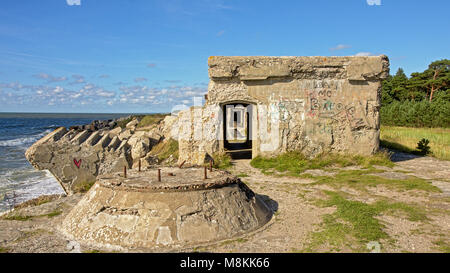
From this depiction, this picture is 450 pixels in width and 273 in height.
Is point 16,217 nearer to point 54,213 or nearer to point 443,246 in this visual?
point 54,213

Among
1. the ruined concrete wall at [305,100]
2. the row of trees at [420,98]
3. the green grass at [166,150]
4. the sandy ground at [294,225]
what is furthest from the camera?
the row of trees at [420,98]

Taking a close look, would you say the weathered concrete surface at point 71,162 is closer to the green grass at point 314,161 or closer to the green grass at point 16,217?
the green grass at point 16,217

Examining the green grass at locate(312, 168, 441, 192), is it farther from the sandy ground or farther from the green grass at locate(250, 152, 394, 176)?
the green grass at locate(250, 152, 394, 176)

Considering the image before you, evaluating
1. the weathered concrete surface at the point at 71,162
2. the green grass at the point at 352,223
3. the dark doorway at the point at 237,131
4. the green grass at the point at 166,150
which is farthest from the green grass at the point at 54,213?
the green grass at the point at 166,150

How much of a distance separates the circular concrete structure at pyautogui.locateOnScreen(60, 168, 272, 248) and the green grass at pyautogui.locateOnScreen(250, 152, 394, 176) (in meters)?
4.68

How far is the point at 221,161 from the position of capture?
32.7 ft

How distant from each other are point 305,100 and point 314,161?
1.95 m

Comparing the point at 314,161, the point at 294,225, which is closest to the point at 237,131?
the point at 314,161

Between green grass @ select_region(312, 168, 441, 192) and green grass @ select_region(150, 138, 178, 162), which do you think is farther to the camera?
green grass @ select_region(150, 138, 178, 162)

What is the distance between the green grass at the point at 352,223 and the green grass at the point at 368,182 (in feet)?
4.15

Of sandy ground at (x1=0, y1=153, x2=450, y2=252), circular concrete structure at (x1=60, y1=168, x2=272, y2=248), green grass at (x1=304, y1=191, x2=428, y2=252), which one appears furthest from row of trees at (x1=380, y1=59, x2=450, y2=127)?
circular concrete structure at (x1=60, y1=168, x2=272, y2=248)

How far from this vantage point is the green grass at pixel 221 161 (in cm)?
971

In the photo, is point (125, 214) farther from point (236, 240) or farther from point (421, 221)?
point (421, 221)

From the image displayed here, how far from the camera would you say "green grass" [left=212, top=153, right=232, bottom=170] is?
9.71 metres
